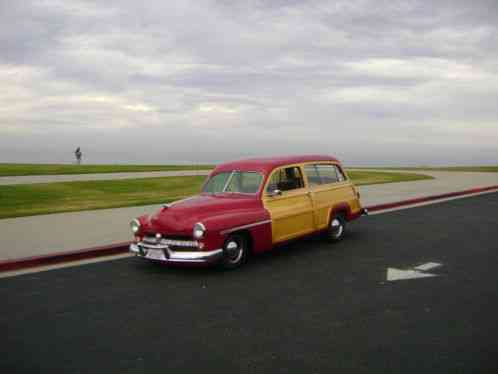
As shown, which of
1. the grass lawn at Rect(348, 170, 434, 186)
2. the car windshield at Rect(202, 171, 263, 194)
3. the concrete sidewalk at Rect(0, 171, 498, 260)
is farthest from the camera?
the grass lawn at Rect(348, 170, 434, 186)

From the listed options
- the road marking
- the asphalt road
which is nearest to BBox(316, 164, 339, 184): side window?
the asphalt road

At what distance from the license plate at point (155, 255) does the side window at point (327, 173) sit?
362 cm

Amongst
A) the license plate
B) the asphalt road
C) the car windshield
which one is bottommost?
the asphalt road

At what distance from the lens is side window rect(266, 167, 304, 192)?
28.2 feet

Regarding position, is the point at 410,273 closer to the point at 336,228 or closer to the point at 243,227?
the point at 243,227

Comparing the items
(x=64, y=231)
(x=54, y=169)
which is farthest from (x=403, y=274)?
(x=54, y=169)

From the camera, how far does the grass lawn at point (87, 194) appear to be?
14.8m

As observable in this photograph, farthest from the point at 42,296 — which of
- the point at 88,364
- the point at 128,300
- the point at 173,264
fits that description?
the point at 88,364

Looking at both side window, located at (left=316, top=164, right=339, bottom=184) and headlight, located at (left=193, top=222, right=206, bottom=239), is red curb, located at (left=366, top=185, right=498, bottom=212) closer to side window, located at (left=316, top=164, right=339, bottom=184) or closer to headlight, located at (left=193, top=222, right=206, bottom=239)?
side window, located at (left=316, top=164, right=339, bottom=184)

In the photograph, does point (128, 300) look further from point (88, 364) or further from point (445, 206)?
point (445, 206)

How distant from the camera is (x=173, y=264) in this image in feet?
24.8

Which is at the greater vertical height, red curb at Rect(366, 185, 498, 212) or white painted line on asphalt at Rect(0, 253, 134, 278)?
red curb at Rect(366, 185, 498, 212)

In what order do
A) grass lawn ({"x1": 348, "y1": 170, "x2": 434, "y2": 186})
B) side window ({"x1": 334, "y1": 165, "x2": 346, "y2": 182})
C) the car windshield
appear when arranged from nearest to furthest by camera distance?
the car windshield, side window ({"x1": 334, "y1": 165, "x2": 346, "y2": 182}), grass lawn ({"x1": 348, "y1": 170, "x2": 434, "y2": 186})

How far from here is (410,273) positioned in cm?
734
